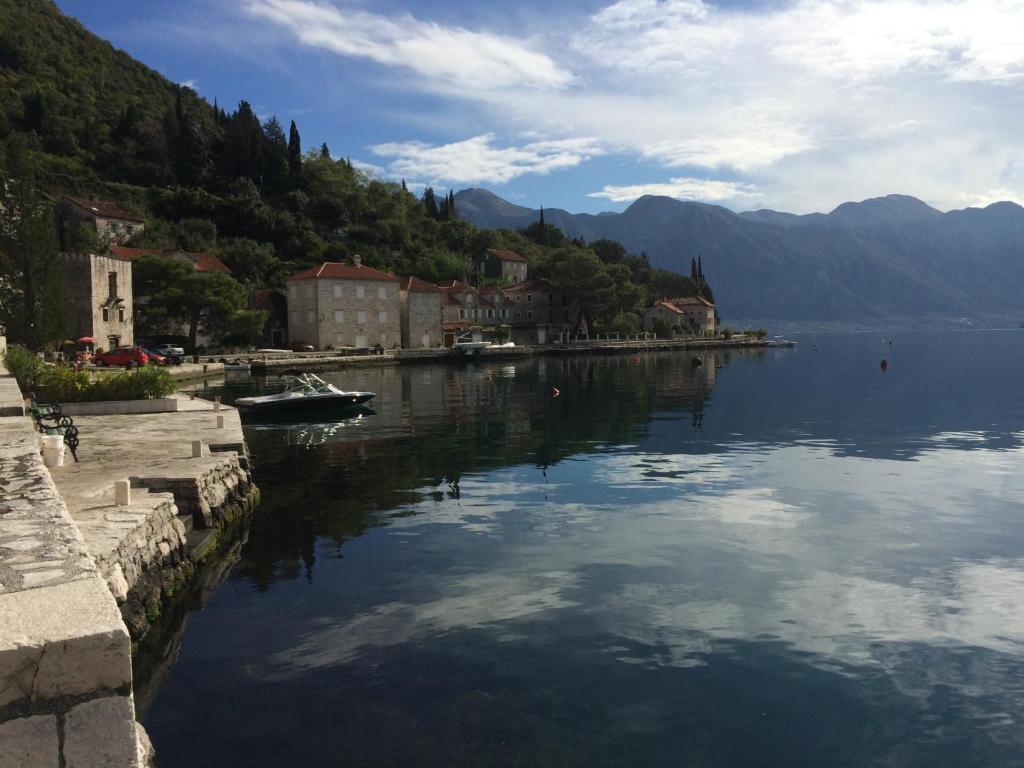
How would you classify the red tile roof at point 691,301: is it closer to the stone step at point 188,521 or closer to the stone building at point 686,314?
the stone building at point 686,314

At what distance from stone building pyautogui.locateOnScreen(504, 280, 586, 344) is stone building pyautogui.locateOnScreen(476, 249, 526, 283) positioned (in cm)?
1800

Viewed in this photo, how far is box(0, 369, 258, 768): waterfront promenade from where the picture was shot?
13.2 ft

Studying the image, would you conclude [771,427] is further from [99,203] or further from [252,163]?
[252,163]

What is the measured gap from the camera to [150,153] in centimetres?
12056

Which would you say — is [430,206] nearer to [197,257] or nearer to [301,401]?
[197,257]

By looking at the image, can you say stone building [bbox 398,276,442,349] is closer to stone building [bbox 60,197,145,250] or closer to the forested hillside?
the forested hillside

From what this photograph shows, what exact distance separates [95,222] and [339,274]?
3218 cm

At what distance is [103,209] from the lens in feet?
318

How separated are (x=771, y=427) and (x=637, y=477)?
1530 cm

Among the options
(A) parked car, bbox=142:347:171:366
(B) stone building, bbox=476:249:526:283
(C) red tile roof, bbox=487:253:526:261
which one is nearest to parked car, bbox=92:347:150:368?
(A) parked car, bbox=142:347:171:366

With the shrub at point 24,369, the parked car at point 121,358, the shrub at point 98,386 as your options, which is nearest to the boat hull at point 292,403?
the shrub at point 98,386

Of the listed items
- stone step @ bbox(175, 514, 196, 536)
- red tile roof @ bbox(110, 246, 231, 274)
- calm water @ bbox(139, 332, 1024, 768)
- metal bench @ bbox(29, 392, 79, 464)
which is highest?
red tile roof @ bbox(110, 246, 231, 274)

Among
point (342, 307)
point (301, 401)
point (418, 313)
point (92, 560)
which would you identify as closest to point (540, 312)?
point (418, 313)

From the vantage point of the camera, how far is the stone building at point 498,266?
140375mm
